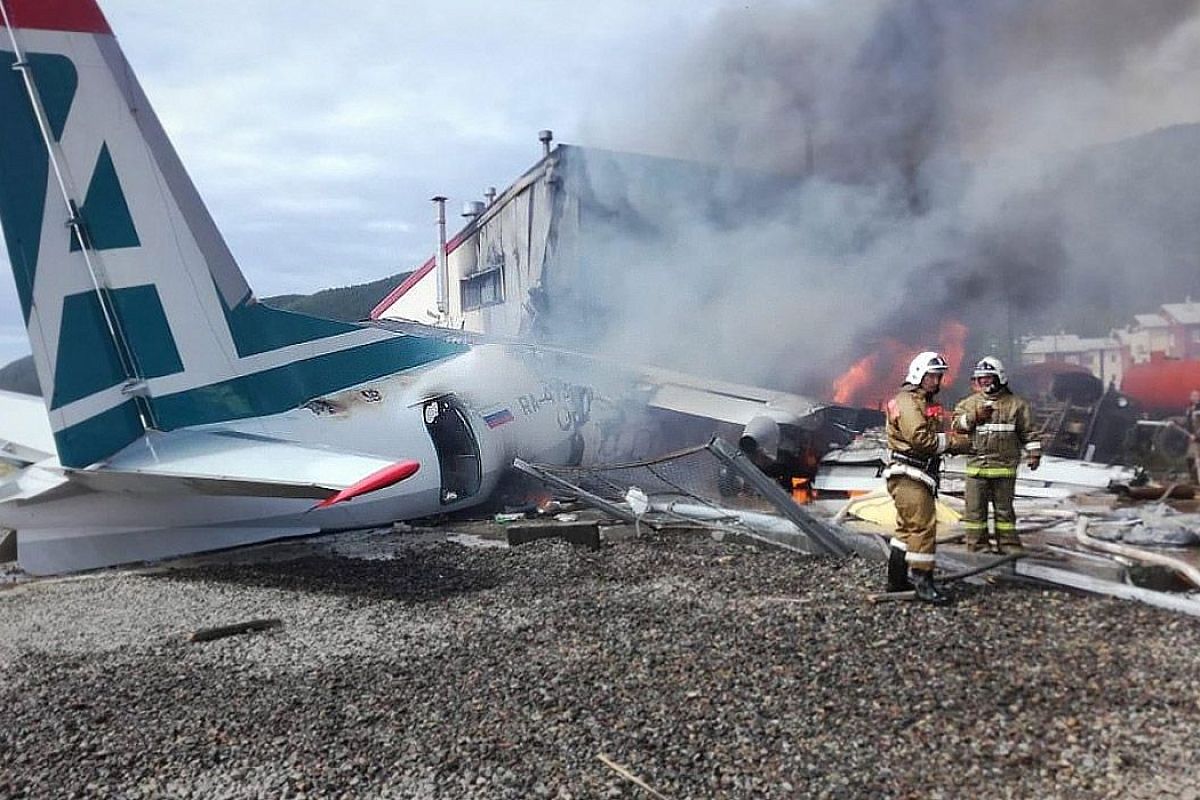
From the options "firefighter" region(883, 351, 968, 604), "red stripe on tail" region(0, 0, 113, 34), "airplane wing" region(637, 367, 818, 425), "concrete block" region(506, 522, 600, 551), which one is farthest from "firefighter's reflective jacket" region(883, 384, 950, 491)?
"red stripe on tail" region(0, 0, 113, 34)

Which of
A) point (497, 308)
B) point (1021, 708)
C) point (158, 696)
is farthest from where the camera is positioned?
point (497, 308)

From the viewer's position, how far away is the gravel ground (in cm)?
356

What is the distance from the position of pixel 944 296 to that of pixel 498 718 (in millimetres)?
12288

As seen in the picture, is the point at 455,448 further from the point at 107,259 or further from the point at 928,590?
the point at 928,590

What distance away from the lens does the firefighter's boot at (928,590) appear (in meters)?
5.65

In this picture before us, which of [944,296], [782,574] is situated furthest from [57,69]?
[944,296]

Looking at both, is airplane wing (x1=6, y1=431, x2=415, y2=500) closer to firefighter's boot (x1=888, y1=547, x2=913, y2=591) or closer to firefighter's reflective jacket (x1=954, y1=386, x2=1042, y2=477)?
firefighter's boot (x1=888, y1=547, x2=913, y2=591)

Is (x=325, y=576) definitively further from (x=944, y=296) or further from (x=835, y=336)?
(x=944, y=296)

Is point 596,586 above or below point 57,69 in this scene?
below

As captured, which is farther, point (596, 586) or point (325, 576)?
point (325, 576)

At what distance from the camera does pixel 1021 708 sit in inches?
157

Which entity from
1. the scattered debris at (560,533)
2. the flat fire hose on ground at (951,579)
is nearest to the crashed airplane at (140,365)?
the scattered debris at (560,533)

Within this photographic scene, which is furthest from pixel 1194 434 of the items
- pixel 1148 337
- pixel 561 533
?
pixel 561 533

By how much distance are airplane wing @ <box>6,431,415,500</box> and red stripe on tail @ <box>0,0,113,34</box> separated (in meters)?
3.35
